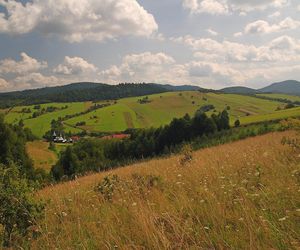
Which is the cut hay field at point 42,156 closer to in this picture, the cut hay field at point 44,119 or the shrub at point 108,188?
the cut hay field at point 44,119

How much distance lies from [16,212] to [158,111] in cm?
12853

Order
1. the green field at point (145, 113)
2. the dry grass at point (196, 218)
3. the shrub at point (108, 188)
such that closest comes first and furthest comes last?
the dry grass at point (196, 218)
the shrub at point (108, 188)
the green field at point (145, 113)

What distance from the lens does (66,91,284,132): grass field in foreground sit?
379 feet

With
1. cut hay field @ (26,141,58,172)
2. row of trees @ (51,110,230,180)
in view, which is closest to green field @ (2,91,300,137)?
cut hay field @ (26,141,58,172)

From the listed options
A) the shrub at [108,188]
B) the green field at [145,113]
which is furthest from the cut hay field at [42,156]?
the shrub at [108,188]

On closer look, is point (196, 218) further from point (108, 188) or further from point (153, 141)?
point (153, 141)

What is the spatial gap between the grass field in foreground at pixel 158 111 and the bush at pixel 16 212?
101m

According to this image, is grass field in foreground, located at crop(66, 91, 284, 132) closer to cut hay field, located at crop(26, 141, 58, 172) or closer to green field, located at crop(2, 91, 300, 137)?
Answer: green field, located at crop(2, 91, 300, 137)

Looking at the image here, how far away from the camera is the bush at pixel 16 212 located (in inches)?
176

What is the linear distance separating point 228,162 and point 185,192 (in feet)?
8.85

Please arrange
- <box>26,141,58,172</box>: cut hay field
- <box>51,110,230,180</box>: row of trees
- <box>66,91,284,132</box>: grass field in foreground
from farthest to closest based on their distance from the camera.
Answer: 1. <box>66,91,284,132</box>: grass field in foreground
2. <box>26,141,58,172</box>: cut hay field
3. <box>51,110,230,180</box>: row of trees

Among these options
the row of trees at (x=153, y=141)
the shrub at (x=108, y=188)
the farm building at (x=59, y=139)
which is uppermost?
the shrub at (x=108, y=188)

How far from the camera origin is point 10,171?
5.13m

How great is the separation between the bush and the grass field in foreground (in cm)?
10102
